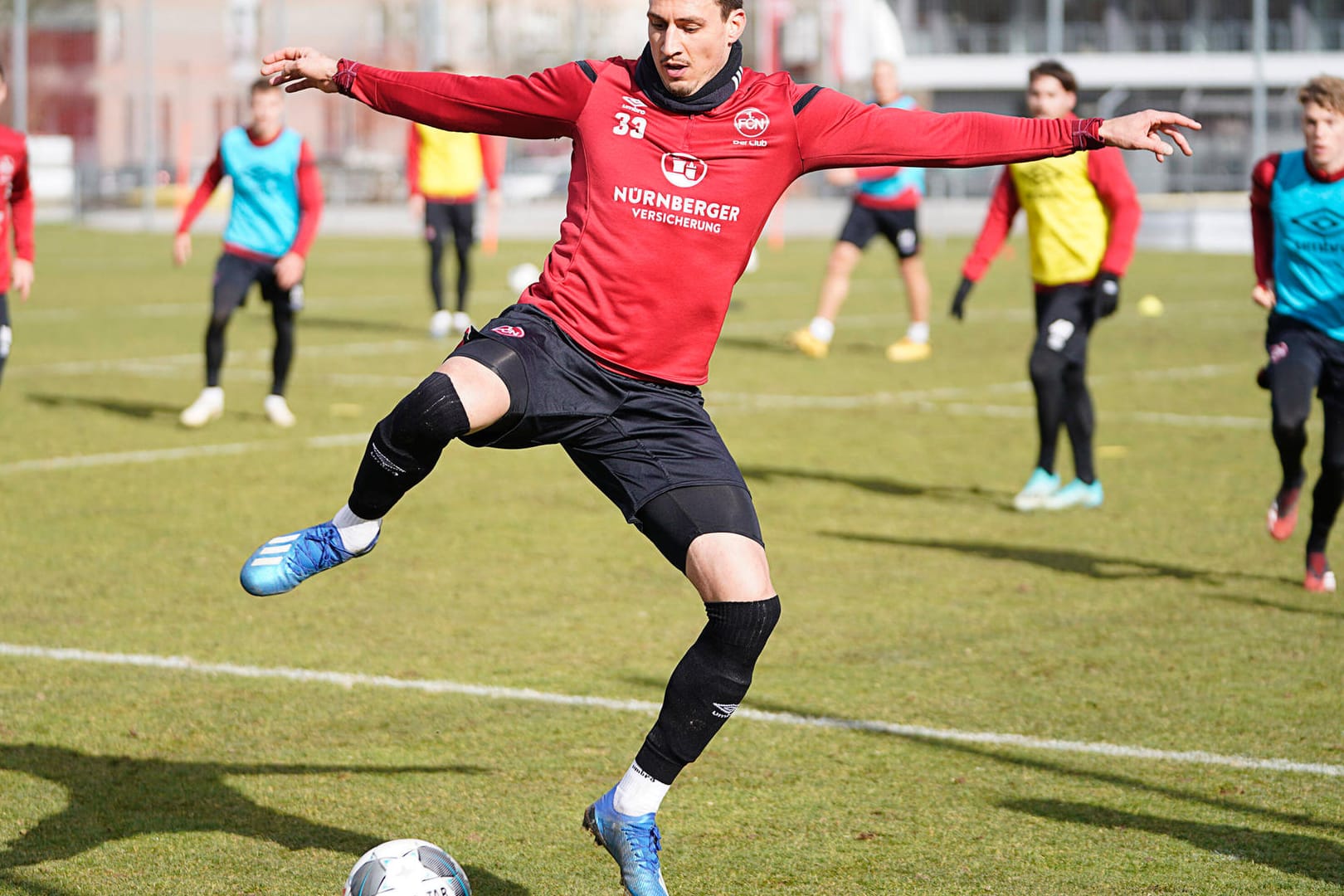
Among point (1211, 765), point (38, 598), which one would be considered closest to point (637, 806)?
point (1211, 765)

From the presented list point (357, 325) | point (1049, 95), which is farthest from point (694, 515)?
point (357, 325)

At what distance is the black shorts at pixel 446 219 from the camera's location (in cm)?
1752

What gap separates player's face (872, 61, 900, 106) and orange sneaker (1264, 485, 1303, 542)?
8.65 meters

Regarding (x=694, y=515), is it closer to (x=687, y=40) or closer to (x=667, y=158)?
(x=667, y=158)

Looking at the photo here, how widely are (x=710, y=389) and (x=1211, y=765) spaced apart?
9.22m

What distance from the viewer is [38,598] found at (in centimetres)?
749

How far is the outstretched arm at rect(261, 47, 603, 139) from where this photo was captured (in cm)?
464

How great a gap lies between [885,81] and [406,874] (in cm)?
1294

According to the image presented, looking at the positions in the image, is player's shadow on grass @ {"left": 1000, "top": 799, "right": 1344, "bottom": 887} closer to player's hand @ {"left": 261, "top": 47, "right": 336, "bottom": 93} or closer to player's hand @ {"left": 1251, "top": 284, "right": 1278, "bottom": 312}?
player's hand @ {"left": 261, "top": 47, "right": 336, "bottom": 93}

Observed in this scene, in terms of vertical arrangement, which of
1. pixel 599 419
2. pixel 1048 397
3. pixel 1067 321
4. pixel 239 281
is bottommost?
pixel 1048 397

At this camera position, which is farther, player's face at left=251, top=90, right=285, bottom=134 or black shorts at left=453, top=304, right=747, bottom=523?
player's face at left=251, top=90, right=285, bottom=134

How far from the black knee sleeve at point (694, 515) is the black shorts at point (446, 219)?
44.0ft

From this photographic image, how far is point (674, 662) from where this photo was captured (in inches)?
259

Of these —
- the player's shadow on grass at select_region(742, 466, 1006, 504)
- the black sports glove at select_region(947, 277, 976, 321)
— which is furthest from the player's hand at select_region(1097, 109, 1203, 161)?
the black sports glove at select_region(947, 277, 976, 321)
